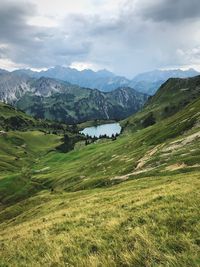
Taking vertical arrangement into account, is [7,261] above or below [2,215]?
above

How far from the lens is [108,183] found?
83.6 m

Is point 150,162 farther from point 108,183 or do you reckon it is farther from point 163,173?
point 163,173

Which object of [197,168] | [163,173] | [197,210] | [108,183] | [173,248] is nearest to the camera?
[173,248]

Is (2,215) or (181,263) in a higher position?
(181,263)

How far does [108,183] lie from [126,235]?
67919 millimetres

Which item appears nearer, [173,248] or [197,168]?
[173,248]

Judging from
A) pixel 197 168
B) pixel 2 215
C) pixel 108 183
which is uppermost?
pixel 197 168

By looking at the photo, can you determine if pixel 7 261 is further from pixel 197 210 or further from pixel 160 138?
pixel 160 138

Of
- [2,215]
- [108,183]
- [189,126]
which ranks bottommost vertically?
[2,215]

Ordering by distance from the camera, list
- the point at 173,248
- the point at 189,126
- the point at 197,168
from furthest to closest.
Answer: the point at 189,126 → the point at 197,168 → the point at 173,248

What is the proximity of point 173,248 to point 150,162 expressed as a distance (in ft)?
235

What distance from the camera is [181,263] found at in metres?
11.2

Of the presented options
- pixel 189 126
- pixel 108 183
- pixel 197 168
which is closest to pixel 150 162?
pixel 108 183

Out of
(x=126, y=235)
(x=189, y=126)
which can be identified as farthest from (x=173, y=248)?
(x=189, y=126)
